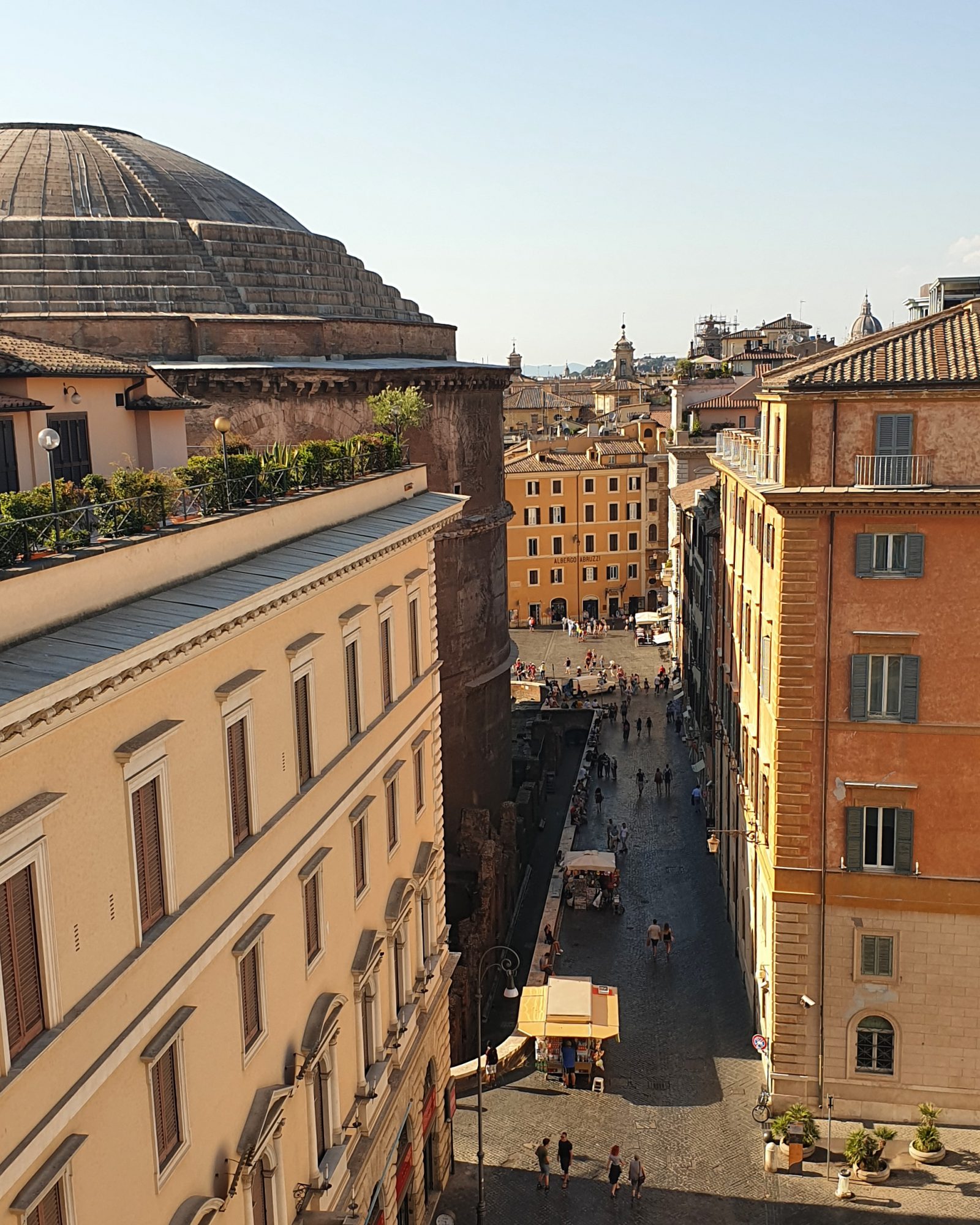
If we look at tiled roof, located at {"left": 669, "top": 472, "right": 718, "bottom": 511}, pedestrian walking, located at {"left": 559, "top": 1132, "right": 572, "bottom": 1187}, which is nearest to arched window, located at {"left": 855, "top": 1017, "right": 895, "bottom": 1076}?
pedestrian walking, located at {"left": 559, "top": 1132, "right": 572, "bottom": 1187}

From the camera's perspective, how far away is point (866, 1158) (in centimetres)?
1916

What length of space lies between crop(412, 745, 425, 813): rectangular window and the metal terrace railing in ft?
14.7

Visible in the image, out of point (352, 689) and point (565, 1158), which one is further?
point (565, 1158)

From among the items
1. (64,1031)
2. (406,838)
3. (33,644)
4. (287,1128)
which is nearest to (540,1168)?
(406,838)

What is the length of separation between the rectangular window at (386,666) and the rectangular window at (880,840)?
8.40m

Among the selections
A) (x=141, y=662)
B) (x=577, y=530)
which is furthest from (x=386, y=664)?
(x=577, y=530)

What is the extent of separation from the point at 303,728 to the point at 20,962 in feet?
18.6

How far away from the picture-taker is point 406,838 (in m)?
17.9

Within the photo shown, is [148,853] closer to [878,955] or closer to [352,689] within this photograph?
[352,689]

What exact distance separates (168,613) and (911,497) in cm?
1346

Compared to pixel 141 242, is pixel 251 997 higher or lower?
lower

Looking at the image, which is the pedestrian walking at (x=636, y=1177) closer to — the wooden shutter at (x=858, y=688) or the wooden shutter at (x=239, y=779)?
the wooden shutter at (x=858, y=688)

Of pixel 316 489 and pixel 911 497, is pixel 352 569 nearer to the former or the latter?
pixel 316 489

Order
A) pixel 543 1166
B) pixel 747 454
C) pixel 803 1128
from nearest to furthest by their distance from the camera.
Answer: pixel 543 1166 → pixel 803 1128 → pixel 747 454
